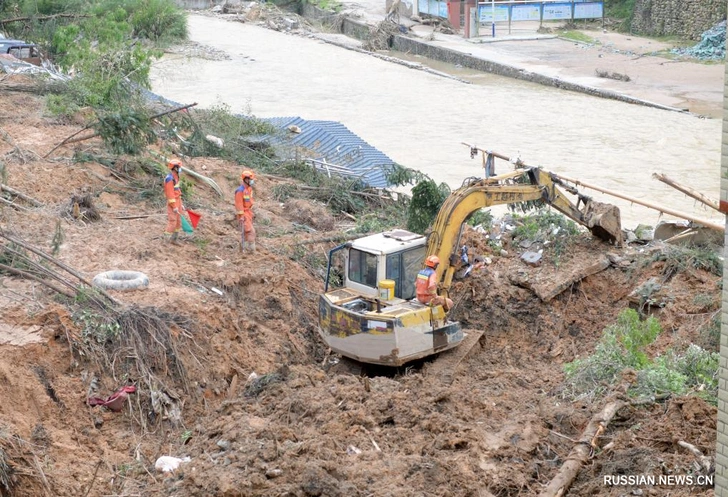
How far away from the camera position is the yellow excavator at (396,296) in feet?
41.6

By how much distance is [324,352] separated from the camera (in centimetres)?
1479

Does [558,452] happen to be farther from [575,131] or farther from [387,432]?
[575,131]

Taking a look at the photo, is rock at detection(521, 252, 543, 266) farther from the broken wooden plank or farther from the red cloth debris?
the red cloth debris

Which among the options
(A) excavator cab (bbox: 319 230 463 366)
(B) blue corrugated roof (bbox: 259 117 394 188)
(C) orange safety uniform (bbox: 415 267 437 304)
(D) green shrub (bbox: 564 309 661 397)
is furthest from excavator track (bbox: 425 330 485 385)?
(B) blue corrugated roof (bbox: 259 117 394 188)

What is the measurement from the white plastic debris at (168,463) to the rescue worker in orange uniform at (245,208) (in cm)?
522

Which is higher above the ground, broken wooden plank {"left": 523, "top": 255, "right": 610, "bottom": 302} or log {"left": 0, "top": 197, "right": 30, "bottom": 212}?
log {"left": 0, "top": 197, "right": 30, "bottom": 212}

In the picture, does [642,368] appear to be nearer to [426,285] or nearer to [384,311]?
[426,285]

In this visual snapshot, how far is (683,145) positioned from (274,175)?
43.6ft

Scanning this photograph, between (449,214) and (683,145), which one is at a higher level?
(449,214)

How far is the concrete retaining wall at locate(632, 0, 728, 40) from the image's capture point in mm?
42031

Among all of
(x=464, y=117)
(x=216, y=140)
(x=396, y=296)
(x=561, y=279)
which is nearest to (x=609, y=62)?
(x=464, y=117)

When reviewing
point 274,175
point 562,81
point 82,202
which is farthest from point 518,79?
point 82,202

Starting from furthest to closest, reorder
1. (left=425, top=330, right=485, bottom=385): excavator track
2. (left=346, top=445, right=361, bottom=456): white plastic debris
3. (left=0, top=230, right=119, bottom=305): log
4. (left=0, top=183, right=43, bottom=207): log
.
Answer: (left=0, top=183, right=43, bottom=207): log < (left=425, top=330, right=485, bottom=385): excavator track < (left=0, top=230, right=119, bottom=305): log < (left=346, top=445, right=361, bottom=456): white plastic debris

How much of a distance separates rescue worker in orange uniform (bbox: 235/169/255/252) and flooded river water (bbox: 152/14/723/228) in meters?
8.78
